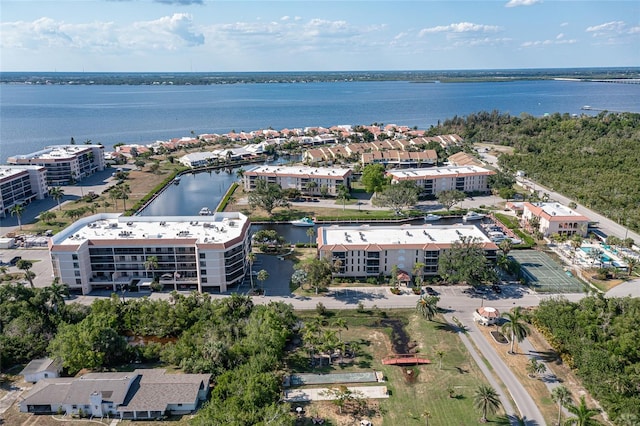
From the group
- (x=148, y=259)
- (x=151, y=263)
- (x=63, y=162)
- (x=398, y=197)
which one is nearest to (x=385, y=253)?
(x=398, y=197)

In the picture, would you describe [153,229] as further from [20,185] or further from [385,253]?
[20,185]

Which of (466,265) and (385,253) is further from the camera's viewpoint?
(385,253)

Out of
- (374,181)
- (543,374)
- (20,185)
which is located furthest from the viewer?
(374,181)

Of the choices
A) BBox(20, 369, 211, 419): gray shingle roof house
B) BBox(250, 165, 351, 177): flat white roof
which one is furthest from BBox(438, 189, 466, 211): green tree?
BBox(20, 369, 211, 419): gray shingle roof house

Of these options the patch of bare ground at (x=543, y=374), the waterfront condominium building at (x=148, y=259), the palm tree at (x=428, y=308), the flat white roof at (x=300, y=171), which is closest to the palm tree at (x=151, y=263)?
the waterfront condominium building at (x=148, y=259)

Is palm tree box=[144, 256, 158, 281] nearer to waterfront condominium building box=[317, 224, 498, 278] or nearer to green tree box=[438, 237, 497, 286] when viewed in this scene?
waterfront condominium building box=[317, 224, 498, 278]

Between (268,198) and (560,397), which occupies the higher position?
(268,198)

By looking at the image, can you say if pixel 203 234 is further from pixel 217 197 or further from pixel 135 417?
pixel 217 197
